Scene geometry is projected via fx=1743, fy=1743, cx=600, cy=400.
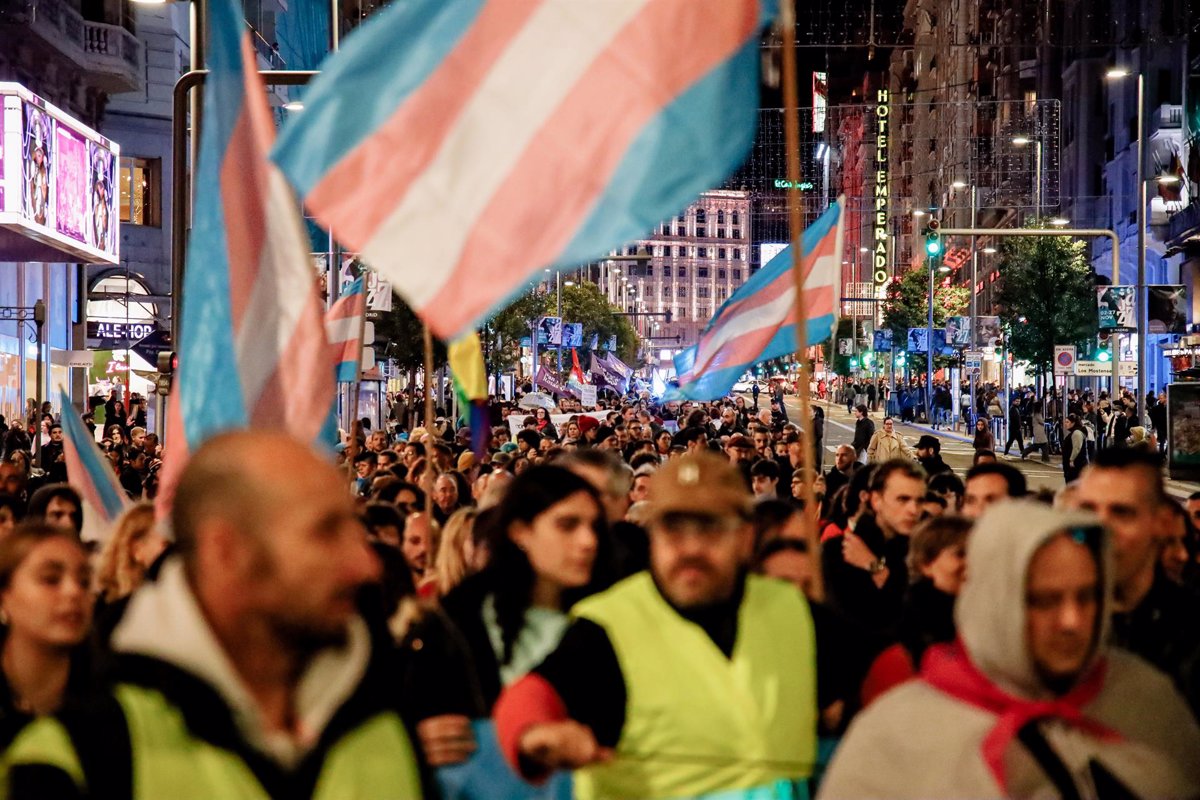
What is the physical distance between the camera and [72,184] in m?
28.0

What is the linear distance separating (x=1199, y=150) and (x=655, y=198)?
48708 millimetres

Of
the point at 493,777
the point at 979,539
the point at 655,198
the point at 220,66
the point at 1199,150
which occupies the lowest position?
the point at 493,777

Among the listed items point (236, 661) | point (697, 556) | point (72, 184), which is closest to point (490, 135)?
point (697, 556)

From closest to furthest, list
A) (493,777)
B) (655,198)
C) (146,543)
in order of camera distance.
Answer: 1. (493,777)
2. (655,198)
3. (146,543)

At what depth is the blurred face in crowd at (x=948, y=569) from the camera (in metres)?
5.64

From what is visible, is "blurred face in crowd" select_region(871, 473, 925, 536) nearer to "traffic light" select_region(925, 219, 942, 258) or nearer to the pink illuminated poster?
the pink illuminated poster

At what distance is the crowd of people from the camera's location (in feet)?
9.07

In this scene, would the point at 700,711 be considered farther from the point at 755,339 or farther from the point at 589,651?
the point at 755,339

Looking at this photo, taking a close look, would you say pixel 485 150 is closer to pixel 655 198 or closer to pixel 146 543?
pixel 655 198

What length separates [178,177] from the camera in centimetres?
1798

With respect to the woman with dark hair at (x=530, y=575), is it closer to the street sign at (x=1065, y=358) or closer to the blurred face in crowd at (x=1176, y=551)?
the blurred face in crowd at (x=1176, y=551)

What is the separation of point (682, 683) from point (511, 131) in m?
2.71

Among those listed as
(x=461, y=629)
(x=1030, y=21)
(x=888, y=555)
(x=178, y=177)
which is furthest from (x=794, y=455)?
(x=1030, y=21)

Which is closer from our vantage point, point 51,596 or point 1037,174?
point 51,596
